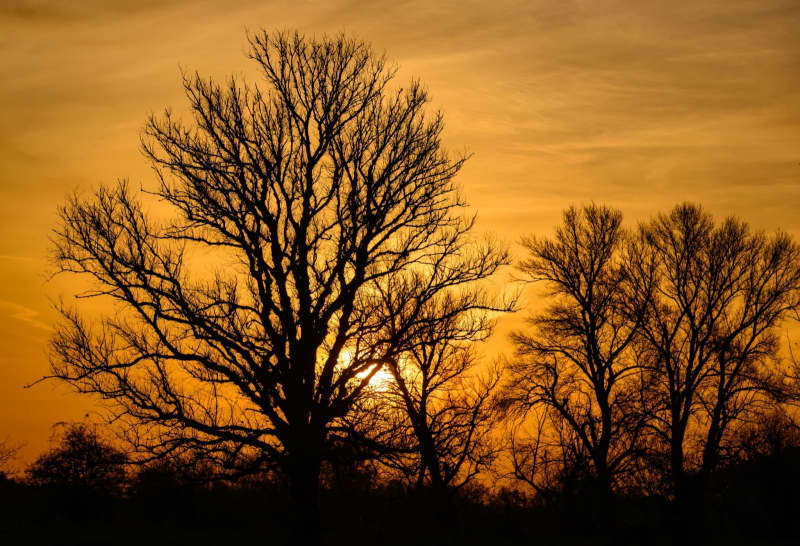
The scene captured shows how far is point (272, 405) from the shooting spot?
15.7m

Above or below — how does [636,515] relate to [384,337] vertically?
below

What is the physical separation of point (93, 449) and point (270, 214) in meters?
6.27

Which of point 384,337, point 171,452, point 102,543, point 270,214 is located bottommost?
point 102,543

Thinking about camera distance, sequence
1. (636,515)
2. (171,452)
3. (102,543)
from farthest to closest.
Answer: (636,515), (102,543), (171,452)

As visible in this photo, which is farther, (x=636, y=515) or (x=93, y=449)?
(x=636, y=515)

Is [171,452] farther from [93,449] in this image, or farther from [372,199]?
[372,199]

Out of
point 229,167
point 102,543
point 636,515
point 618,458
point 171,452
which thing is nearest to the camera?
point 171,452

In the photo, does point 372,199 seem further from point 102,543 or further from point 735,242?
point 735,242

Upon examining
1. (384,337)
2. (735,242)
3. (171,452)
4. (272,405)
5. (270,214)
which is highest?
(735,242)

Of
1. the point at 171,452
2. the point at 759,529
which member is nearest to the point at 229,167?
the point at 171,452

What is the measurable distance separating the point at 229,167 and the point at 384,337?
514 cm

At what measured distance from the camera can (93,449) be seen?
15.6 meters

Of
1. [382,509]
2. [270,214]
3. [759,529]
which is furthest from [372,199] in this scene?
[759,529]

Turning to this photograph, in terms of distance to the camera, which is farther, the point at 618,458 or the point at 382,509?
the point at 618,458
